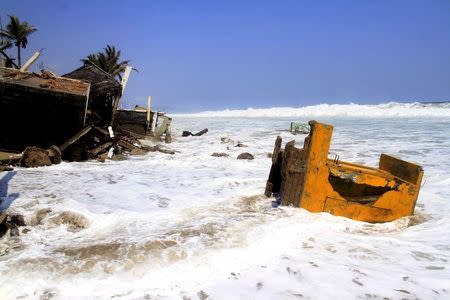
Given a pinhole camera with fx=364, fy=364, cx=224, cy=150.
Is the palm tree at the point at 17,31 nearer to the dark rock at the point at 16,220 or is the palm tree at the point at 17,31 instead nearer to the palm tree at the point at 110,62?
the palm tree at the point at 110,62

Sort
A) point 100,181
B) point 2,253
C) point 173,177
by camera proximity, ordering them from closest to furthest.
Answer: point 2,253 < point 100,181 < point 173,177

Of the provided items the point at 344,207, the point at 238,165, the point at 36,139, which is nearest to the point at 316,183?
the point at 344,207

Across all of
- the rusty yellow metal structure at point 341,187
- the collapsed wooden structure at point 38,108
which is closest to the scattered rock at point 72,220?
the rusty yellow metal structure at point 341,187

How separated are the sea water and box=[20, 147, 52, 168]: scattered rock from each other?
2.58 ft

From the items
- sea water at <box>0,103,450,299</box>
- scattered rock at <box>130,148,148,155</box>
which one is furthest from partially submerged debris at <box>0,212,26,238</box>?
scattered rock at <box>130,148,148,155</box>

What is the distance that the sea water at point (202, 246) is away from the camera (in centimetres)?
270

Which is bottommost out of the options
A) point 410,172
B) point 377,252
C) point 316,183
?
point 377,252

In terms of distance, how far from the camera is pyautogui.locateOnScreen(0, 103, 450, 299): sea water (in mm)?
2697

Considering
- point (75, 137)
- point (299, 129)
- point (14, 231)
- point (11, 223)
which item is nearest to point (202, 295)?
point (14, 231)

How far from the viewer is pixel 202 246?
3416 millimetres

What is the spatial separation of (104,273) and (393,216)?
3411 mm

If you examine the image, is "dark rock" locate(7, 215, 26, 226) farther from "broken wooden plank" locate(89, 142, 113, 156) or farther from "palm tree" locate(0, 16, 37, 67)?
"palm tree" locate(0, 16, 37, 67)

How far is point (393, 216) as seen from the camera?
4461 millimetres

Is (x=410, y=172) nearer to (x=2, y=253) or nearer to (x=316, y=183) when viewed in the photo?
(x=316, y=183)
